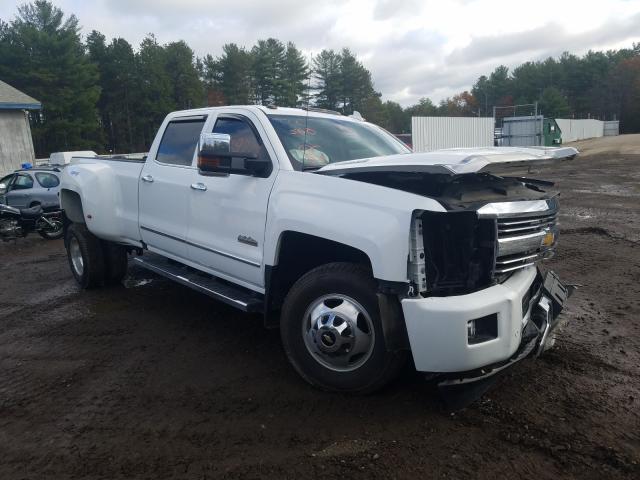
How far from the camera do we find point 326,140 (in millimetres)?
4641

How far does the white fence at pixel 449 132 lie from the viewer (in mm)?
21562

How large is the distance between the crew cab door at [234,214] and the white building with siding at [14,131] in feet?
72.2

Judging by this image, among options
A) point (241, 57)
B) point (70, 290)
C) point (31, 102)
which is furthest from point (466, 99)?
point (70, 290)

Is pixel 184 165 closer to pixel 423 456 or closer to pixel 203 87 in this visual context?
pixel 423 456

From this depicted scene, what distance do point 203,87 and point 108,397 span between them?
178ft

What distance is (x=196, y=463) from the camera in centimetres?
299

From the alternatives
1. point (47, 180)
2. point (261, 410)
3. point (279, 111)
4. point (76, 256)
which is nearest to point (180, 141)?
point (279, 111)

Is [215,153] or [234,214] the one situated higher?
[215,153]

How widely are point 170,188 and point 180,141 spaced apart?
0.53 metres

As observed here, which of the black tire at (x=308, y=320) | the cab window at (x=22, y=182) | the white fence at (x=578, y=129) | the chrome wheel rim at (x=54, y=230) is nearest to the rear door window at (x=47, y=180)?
the cab window at (x=22, y=182)

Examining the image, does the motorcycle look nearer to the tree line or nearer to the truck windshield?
the truck windshield

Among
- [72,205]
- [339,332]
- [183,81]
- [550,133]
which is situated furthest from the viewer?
[183,81]

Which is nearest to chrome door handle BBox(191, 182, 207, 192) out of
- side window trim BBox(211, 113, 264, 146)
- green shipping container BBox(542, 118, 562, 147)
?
side window trim BBox(211, 113, 264, 146)

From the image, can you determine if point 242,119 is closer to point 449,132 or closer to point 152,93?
point 449,132
